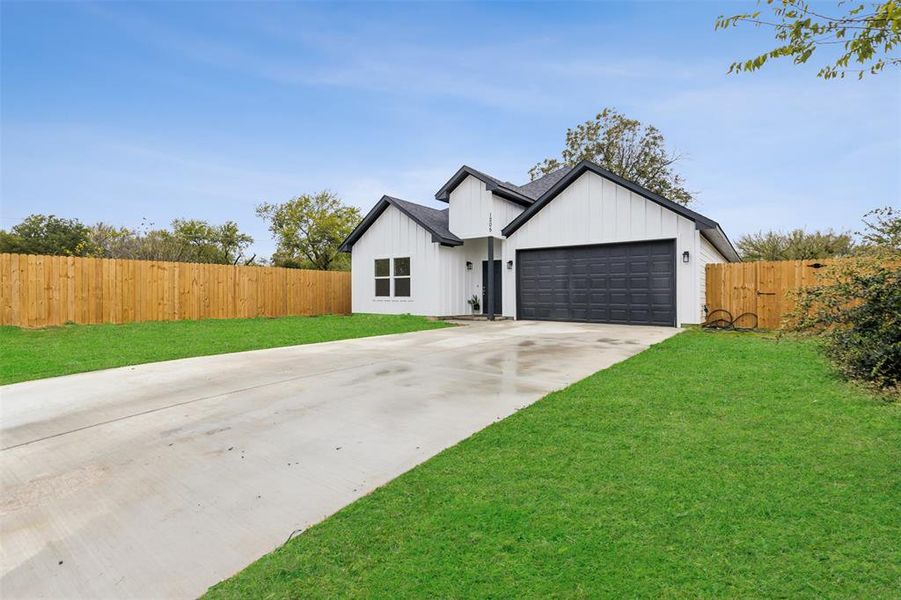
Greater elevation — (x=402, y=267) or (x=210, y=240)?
(x=210, y=240)

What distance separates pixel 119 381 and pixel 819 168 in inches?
823

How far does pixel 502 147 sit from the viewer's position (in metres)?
21.9

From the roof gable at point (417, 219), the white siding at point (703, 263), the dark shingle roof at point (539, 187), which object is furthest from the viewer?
the dark shingle roof at point (539, 187)

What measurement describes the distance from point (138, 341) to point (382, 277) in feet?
30.1

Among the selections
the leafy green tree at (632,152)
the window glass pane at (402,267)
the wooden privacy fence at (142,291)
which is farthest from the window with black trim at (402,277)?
the leafy green tree at (632,152)

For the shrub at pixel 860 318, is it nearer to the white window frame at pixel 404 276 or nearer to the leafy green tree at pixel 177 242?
the white window frame at pixel 404 276

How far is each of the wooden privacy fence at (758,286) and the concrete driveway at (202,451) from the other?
7.38 metres

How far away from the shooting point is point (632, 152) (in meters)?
29.5

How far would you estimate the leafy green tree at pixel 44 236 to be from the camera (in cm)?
2812

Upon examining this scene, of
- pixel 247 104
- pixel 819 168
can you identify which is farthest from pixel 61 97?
pixel 819 168

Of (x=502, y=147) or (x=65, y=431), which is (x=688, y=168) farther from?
(x=65, y=431)

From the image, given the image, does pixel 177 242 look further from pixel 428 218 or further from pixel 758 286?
pixel 758 286

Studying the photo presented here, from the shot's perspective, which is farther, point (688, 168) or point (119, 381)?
point (688, 168)

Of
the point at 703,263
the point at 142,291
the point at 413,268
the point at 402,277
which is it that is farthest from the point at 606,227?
the point at 142,291
